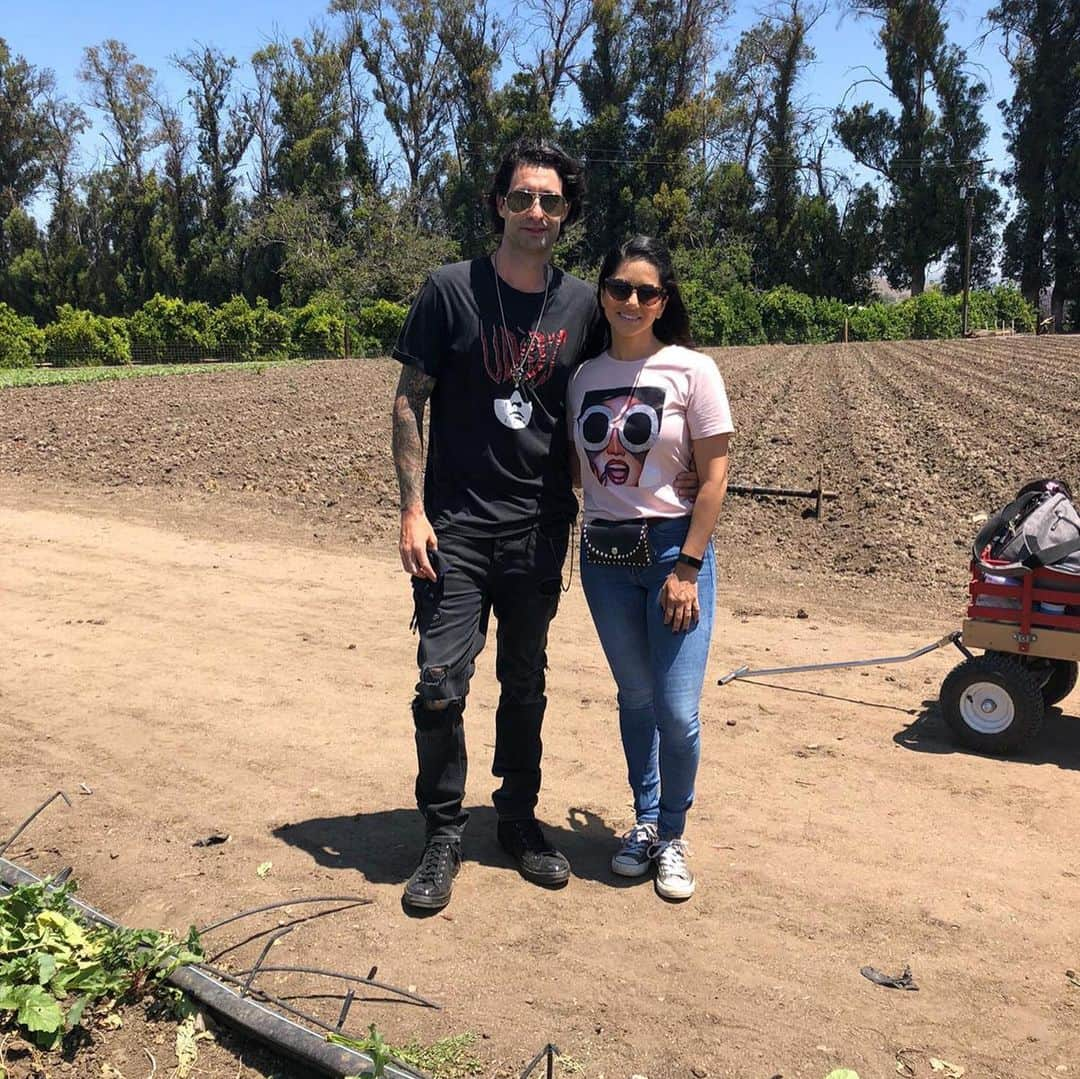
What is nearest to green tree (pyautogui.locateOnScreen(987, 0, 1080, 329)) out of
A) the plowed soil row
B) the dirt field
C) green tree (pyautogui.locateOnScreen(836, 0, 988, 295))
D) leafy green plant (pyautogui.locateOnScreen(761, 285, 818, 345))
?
green tree (pyautogui.locateOnScreen(836, 0, 988, 295))

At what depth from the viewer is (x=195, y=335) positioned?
4288 cm

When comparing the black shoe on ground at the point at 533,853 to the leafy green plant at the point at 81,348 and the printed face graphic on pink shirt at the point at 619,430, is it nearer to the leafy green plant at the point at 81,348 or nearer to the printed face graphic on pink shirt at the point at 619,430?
the printed face graphic on pink shirt at the point at 619,430

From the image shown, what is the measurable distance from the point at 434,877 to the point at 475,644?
692mm

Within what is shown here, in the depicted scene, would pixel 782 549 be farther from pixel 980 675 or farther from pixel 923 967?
pixel 923 967

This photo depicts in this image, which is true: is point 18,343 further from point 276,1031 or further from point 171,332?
point 276,1031

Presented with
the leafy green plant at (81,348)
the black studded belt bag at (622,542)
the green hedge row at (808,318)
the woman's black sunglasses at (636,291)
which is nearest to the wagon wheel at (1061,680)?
the black studded belt bag at (622,542)

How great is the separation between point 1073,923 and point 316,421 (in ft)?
45.8

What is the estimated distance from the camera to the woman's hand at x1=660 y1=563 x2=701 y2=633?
3080 millimetres

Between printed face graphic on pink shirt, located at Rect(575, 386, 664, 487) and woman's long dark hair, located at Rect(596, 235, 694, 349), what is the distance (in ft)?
0.74

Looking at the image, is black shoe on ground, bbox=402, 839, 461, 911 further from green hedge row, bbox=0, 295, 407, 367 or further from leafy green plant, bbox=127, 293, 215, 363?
leafy green plant, bbox=127, 293, 215, 363

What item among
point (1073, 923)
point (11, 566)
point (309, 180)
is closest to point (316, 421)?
point (11, 566)

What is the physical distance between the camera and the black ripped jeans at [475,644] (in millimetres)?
3156

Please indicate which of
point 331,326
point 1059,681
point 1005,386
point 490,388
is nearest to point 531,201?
point 490,388

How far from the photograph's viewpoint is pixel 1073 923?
3199mm
